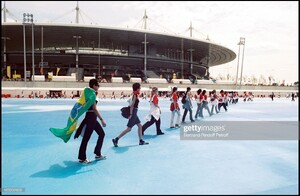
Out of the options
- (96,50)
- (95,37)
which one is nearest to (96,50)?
(96,50)

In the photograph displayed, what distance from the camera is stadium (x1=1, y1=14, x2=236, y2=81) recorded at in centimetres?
5547

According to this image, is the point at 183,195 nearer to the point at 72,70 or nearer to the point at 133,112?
the point at 133,112

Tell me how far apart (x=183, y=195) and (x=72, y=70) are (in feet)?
192

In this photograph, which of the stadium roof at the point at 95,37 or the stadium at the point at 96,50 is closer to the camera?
the stadium roof at the point at 95,37

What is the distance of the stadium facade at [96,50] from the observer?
182 ft

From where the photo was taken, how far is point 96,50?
65.1 meters

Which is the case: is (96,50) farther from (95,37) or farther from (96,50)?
(95,37)

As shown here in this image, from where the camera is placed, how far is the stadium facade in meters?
55.4

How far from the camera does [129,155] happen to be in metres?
6.41

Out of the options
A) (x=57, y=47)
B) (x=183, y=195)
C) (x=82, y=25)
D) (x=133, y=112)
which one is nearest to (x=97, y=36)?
(x=82, y=25)

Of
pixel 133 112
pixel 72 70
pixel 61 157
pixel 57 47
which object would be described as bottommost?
pixel 61 157

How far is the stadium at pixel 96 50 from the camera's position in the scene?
2184 inches

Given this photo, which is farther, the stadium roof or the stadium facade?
the stadium facade

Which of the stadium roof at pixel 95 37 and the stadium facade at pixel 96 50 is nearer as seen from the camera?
the stadium roof at pixel 95 37
